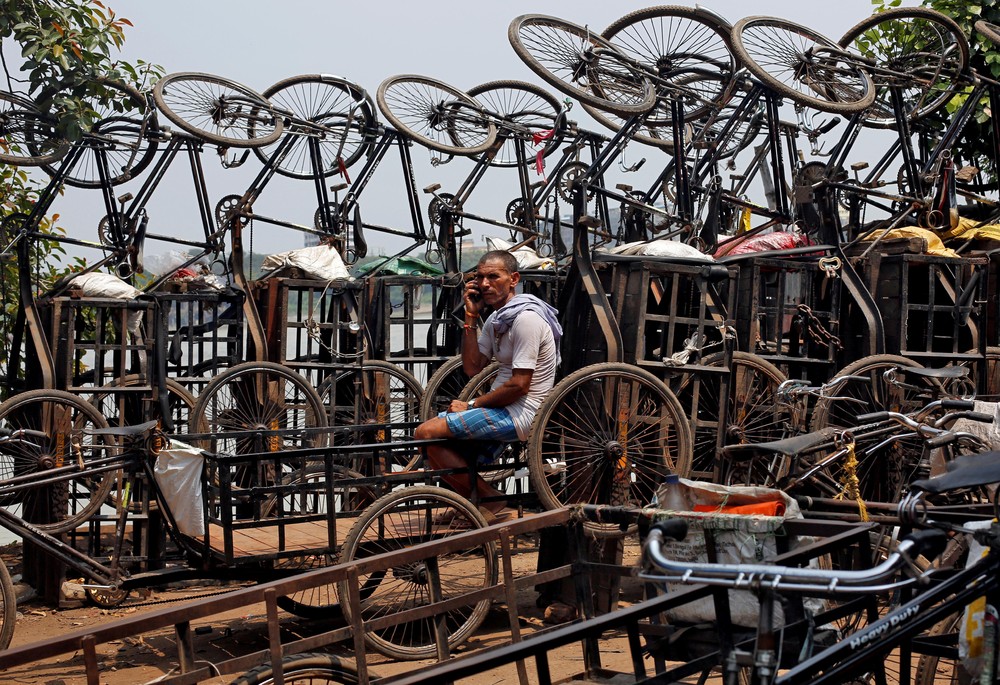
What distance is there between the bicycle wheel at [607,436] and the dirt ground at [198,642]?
2.45 feet

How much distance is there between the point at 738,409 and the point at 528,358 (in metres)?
1.83

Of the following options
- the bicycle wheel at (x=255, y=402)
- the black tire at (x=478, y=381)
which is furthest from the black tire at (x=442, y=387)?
the black tire at (x=478, y=381)

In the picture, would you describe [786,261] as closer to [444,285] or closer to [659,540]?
[444,285]

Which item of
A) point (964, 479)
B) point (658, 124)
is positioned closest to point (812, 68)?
point (658, 124)

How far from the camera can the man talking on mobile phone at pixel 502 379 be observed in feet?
19.0

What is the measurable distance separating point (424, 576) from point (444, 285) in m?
4.44

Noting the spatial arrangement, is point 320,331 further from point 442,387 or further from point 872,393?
point 872,393

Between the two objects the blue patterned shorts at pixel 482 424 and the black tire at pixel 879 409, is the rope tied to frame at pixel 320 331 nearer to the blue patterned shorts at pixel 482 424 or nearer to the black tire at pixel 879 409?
the blue patterned shorts at pixel 482 424

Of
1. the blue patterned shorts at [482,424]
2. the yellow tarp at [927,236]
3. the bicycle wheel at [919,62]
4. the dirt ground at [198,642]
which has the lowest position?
the dirt ground at [198,642]

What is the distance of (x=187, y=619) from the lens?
313 cm

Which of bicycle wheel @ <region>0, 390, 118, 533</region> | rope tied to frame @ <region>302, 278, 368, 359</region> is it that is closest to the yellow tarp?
rope tied to frame @ <region>302, 278, 368, 359</region>

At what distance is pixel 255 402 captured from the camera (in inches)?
331

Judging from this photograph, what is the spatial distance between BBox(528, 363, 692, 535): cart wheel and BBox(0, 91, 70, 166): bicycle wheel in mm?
5123

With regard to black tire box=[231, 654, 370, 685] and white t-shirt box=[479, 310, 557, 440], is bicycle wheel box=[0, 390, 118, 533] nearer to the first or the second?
white t-shirt box=[479, 310, 557, 440]
